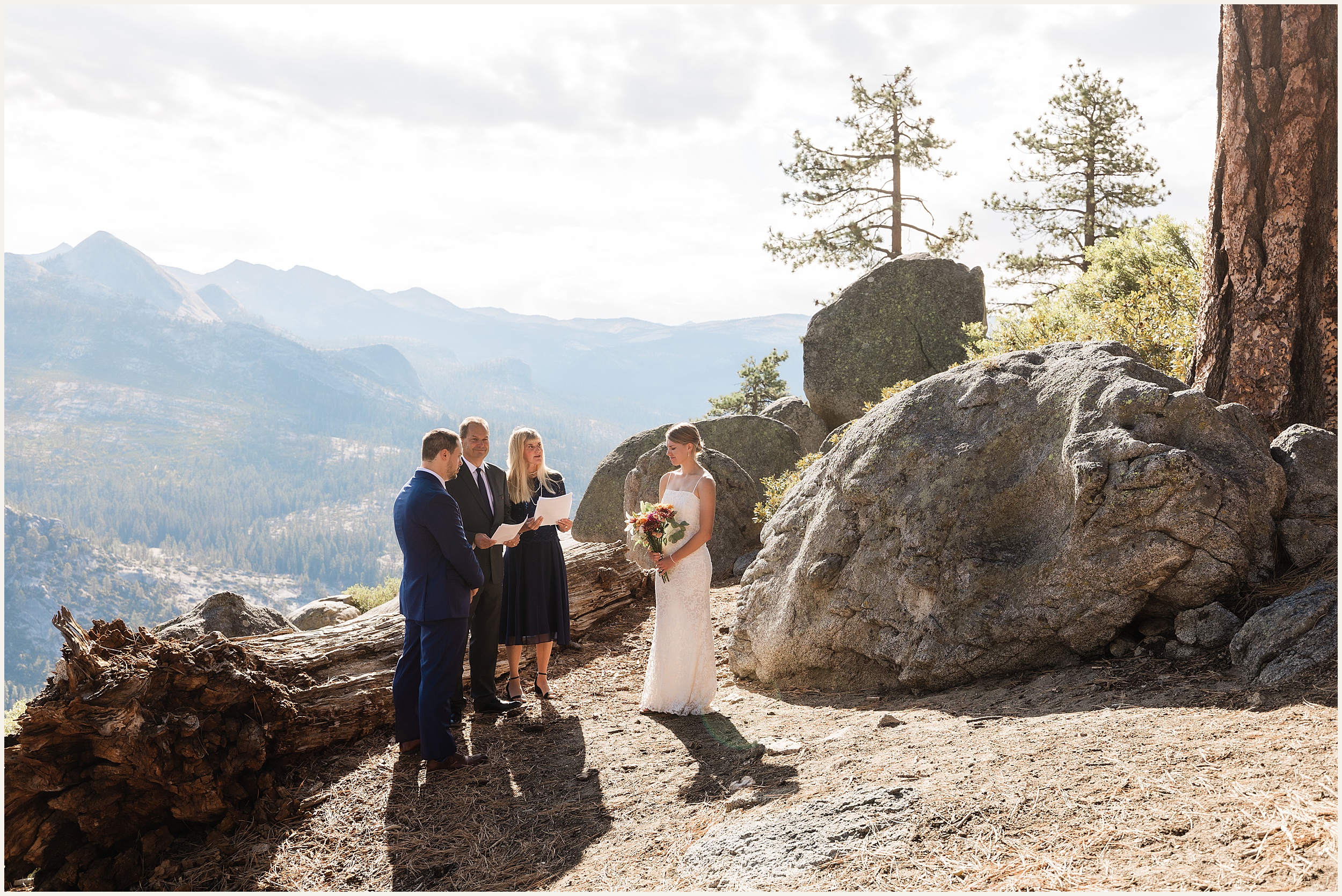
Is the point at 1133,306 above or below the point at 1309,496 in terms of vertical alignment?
above

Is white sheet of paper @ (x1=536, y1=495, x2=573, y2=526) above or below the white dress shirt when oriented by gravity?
below

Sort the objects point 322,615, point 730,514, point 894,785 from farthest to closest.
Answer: point 322,615, point 730,514, point 894,785

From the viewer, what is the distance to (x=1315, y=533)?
565 cm

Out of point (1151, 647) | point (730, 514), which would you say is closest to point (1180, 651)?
point (1151, 647)

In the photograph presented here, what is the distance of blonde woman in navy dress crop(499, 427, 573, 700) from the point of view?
707 centimetres

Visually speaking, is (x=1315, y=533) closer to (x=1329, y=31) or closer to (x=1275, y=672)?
(x=1275, y=672)

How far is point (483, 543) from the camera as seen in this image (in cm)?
672

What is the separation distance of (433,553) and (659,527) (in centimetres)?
175

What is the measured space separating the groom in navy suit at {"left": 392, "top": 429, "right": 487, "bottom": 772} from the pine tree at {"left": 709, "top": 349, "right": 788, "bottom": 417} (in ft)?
78.2

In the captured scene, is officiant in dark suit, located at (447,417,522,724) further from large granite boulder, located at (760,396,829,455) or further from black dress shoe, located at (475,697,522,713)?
large granite boulder, located at (760,396,829,455)

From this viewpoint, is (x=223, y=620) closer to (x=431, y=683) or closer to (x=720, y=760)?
(x=431, y=683)

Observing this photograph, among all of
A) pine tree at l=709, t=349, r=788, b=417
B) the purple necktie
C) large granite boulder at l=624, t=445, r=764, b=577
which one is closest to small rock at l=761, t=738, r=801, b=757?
the purple necktie

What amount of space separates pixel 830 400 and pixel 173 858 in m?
16.1

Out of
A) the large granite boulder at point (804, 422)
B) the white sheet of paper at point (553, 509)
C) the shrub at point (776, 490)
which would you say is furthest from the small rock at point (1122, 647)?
the large granite boulder at point (804, 422)
